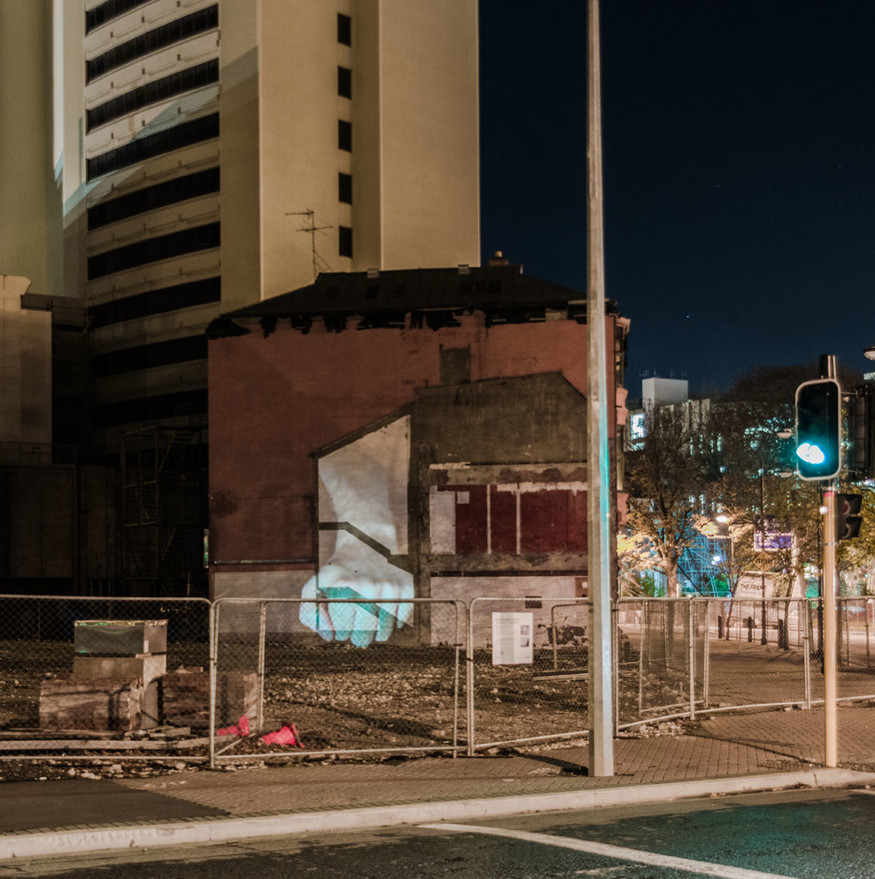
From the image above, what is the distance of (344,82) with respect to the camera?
228ft

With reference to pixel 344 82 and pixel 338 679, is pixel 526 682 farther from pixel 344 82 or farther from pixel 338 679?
pixel 344 82

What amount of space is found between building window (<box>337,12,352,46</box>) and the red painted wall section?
1525 inches

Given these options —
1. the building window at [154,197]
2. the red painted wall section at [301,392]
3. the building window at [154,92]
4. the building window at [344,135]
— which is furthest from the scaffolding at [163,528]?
the building window at [154,92]

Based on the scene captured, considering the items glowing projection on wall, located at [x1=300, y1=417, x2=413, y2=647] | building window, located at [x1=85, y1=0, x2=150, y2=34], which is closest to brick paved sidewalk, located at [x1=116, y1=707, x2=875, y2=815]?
glowing projection on wall, located at [x1=300, y1=417, x2=413, y2=647]

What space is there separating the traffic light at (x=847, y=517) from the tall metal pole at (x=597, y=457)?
2.75 metres

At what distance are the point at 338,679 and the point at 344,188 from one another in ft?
169

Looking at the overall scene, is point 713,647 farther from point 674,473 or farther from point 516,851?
point 516,851

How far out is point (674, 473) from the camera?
49.7 metres

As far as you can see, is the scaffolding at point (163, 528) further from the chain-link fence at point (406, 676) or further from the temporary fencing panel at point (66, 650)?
the chain-link fence at point (406, 676)

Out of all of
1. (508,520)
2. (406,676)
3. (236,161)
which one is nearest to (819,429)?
(406,676)

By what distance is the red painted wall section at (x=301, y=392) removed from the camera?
3519 cm

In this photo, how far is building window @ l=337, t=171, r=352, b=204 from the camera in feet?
224

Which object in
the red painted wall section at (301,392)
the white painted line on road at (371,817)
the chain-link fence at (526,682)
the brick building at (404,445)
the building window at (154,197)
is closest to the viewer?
the white painted line on road at (371,817)

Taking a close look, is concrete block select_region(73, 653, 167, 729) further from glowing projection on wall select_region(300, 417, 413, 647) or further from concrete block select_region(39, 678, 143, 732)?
glowing projection on wall select_region(300, 417, 413, 647)
